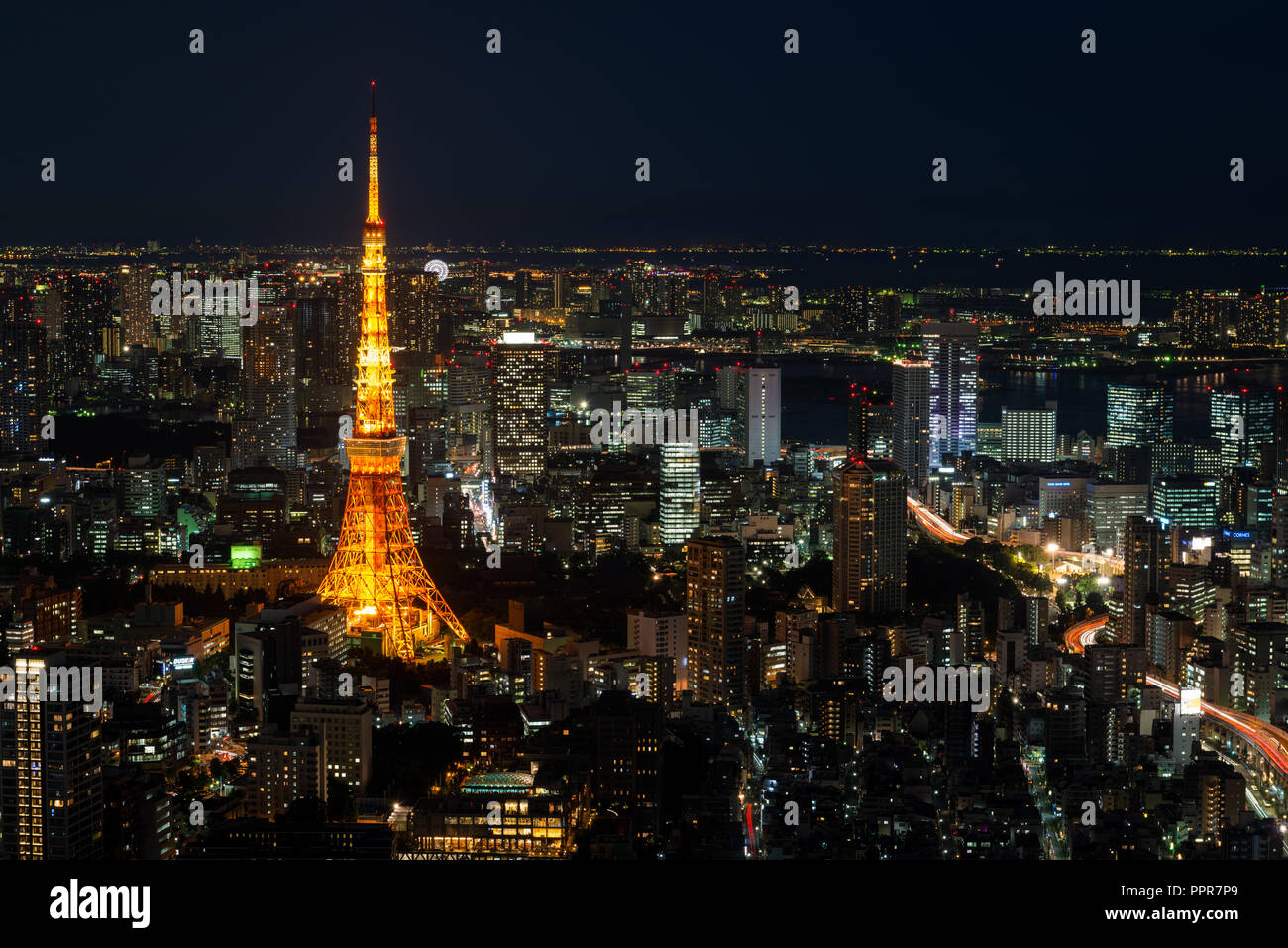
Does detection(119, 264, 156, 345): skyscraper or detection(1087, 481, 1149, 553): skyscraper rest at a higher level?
detection(119, 264, 156, 345): skyscraper

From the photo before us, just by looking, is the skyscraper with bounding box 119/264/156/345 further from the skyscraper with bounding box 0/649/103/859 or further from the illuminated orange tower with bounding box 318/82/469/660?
the skyscraper with bounding box 0/649/103/859

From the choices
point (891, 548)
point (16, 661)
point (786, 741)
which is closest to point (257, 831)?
point (16, 661)

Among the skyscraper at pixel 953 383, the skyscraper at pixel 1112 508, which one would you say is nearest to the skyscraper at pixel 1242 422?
the skyscraper at pixel 1112 508

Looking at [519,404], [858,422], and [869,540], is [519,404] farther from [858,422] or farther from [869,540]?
[869,540]

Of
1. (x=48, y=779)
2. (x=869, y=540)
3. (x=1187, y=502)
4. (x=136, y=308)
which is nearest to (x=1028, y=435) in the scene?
(x=1187, y=502)

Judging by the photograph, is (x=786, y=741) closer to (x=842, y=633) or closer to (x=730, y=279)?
(x=842, y=633)

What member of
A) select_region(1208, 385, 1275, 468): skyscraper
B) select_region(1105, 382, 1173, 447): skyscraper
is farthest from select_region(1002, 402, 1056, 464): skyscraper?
select_region(1208, 385, 1275, 468): skyscraper
